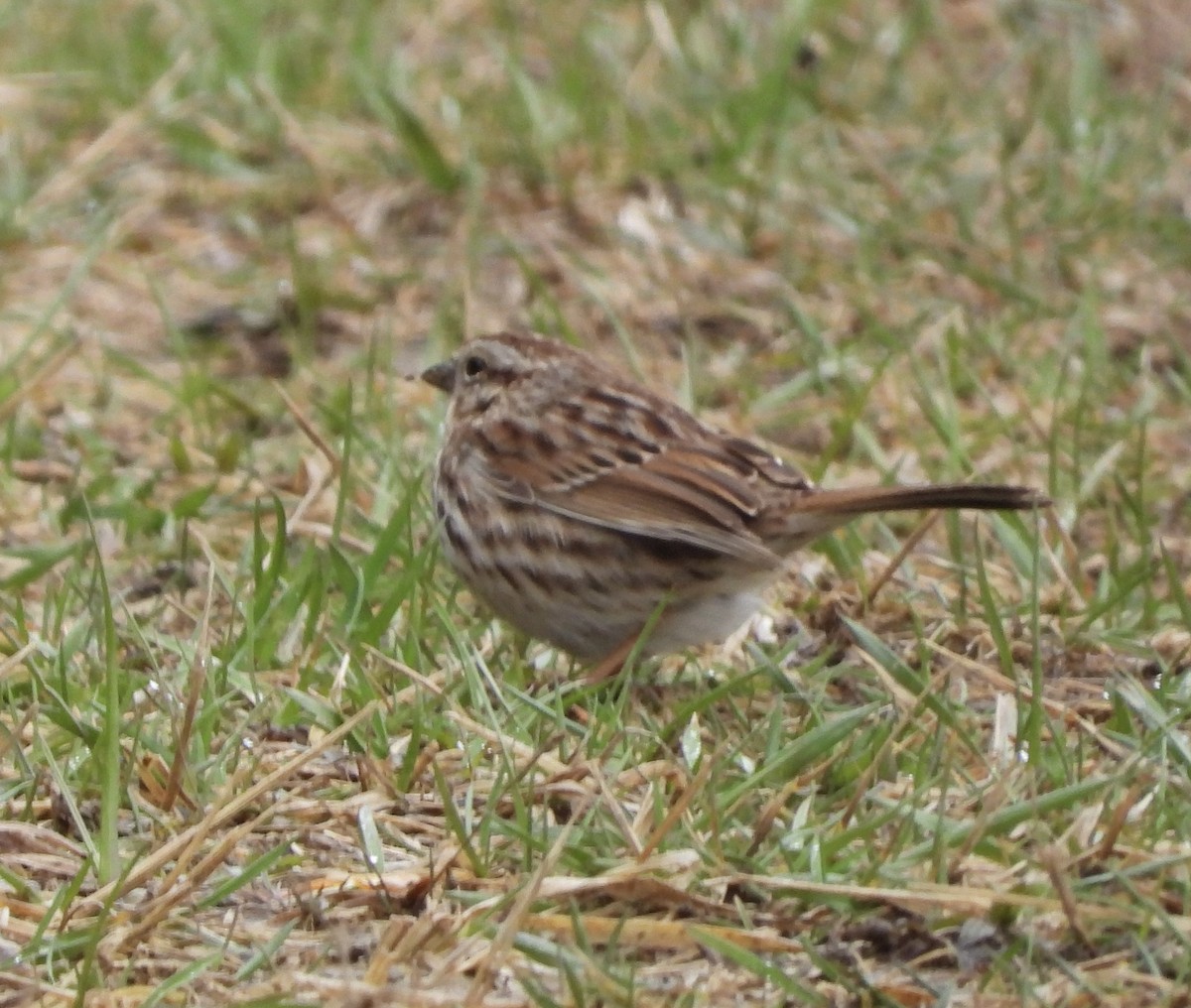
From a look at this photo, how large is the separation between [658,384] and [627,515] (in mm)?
1786

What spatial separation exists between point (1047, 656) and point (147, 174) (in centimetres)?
409

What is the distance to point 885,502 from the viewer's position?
458cm

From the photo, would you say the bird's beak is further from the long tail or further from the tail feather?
the tail feather

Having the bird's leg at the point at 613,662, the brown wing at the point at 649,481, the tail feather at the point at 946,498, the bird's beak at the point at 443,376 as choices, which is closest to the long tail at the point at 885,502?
the tail feather at the point at 946,498

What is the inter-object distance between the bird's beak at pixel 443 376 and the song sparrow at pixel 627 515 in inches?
16.2

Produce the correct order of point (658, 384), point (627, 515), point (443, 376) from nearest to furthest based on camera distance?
point (627, 515), point (443, 376), point (658, 384)

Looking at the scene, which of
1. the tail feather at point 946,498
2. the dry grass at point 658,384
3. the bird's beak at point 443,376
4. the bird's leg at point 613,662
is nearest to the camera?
the dry grass at point 658,384

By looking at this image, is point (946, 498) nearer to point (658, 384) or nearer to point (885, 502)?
point (885, 502)

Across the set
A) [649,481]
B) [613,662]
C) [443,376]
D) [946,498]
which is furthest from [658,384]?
[946,498]

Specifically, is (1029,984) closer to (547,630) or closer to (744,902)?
(744,902)

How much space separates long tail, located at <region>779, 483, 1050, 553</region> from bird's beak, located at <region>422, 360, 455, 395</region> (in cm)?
115

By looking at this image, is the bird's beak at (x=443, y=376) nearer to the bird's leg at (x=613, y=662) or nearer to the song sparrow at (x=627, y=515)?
the song sparrow at (x=627, y=515)

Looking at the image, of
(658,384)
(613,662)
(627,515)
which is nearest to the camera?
(613,662)

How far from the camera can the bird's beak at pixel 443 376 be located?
569 centimetres
